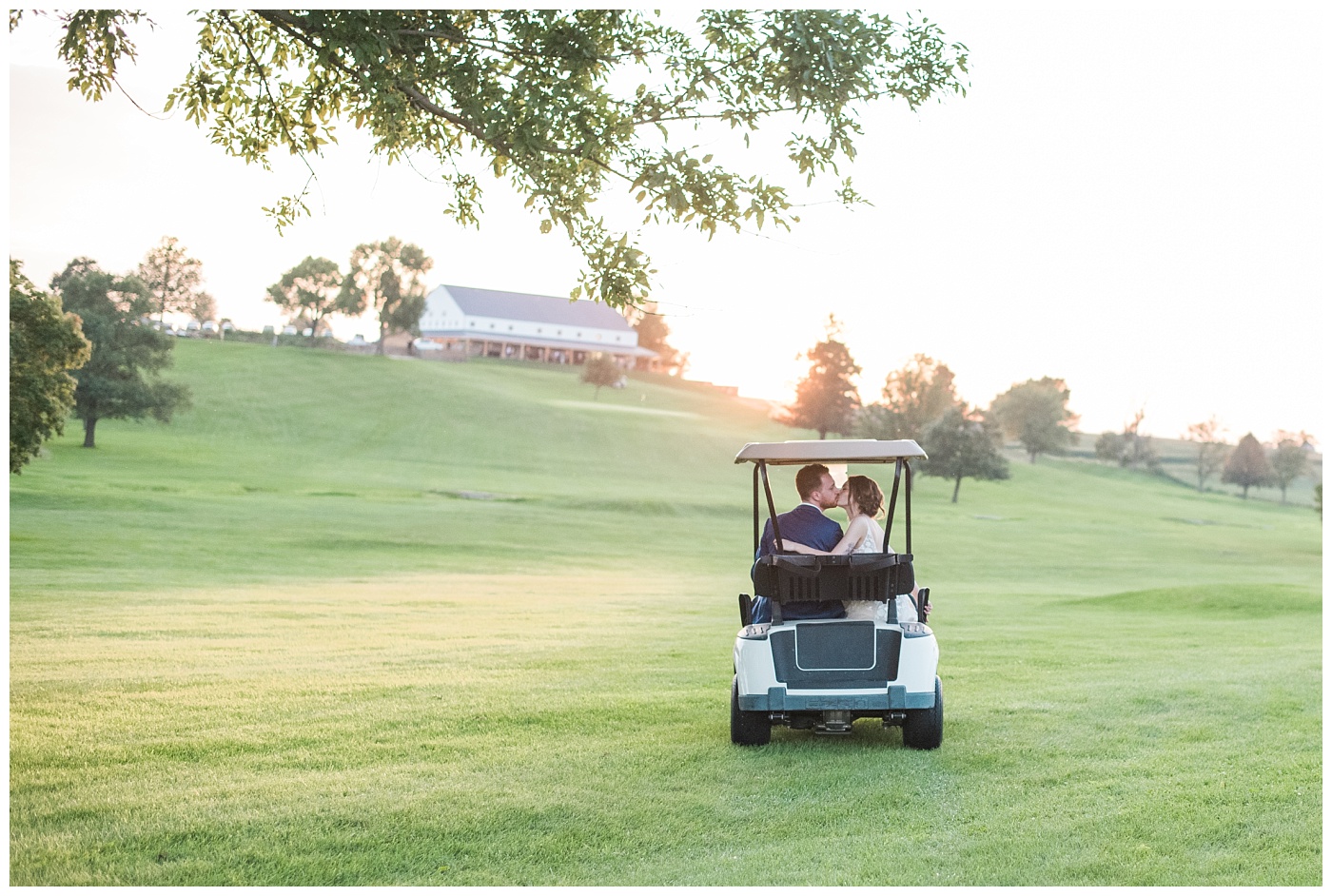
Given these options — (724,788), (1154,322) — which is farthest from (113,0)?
(1154,322)

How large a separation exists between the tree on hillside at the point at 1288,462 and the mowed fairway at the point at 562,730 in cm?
4958

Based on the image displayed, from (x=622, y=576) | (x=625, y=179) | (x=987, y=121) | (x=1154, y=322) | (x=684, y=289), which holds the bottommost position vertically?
(x=622, y=576)

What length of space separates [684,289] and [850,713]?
277 centimetres

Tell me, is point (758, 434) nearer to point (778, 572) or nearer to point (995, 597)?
point (995, 597)

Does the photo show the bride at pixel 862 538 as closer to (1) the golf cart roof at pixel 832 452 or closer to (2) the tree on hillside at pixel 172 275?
(1) the golf cart roof at pixel 832 452

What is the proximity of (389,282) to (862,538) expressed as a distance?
2513 inches

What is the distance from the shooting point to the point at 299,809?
562 cm

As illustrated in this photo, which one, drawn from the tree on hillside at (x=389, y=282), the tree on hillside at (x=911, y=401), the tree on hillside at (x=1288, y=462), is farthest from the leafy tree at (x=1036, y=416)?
the tree on hillside at (x=389, y=282)

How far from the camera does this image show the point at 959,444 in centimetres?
5241

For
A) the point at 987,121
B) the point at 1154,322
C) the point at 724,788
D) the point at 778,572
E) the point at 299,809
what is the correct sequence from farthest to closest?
the point at 1154,322, the point at 987,121, the point at 778,572, the point at 724,788, the point at 299,809

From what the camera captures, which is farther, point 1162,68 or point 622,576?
point 622,576

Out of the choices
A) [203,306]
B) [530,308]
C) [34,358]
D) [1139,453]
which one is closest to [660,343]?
[530,308]

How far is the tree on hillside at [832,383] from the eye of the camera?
56531mm

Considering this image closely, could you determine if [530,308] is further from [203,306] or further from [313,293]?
[203,306]
